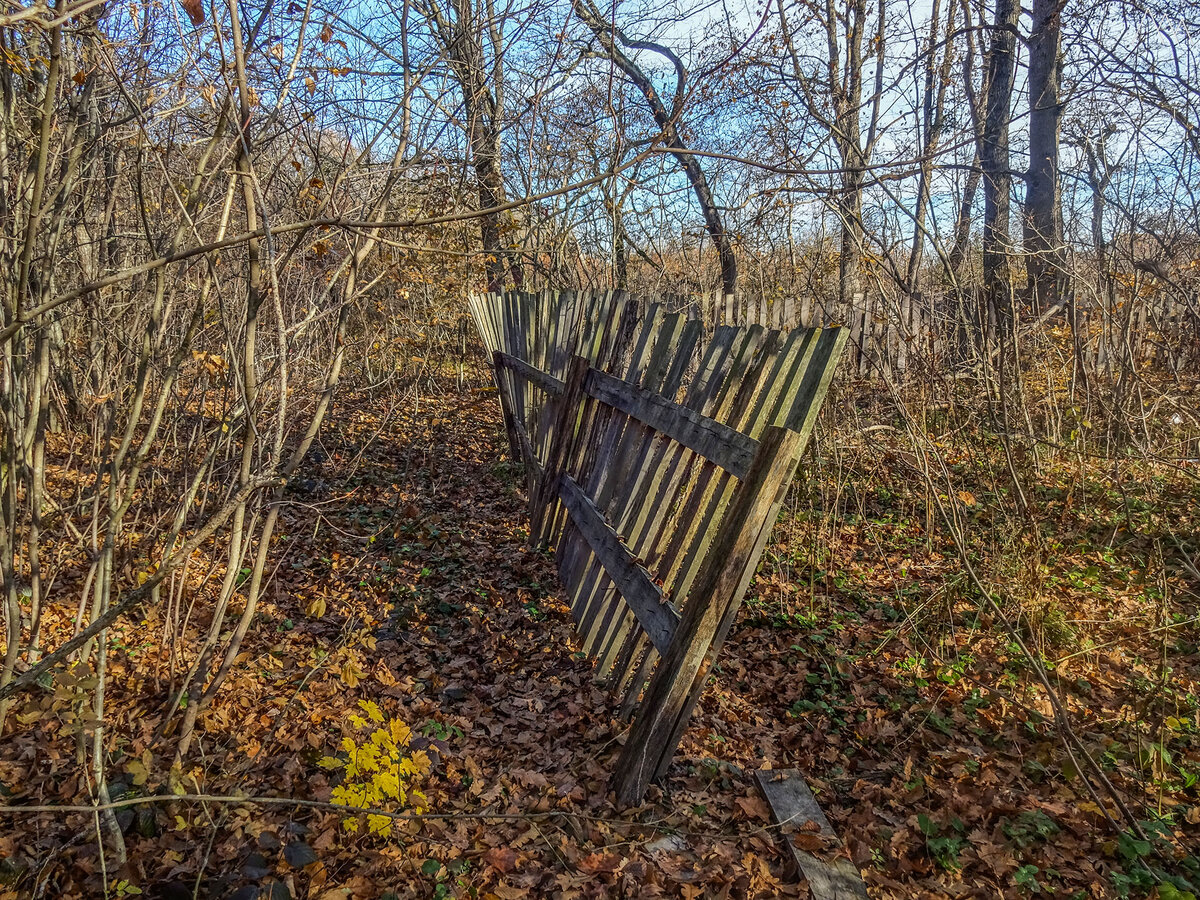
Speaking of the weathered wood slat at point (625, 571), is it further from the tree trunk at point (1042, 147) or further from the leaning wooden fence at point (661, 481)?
the tree trunk at point (1042, 147)

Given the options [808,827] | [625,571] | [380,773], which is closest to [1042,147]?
[625,571]

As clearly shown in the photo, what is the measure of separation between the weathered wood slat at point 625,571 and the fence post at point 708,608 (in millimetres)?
179

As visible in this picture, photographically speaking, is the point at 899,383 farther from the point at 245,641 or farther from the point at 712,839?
the point at 245,641

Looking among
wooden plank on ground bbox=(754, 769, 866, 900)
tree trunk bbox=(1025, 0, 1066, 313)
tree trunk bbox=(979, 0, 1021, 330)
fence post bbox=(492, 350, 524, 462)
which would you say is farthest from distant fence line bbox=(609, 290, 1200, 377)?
fence post bbox=(492, 350, 524, 462)

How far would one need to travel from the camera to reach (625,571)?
3.30 metres

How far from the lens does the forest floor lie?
2410 millimetres

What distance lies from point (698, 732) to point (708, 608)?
3.49ft

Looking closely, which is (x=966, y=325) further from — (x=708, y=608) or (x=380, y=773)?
(x=380, y=773)

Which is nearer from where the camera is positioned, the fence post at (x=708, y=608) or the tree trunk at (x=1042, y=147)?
the fence post at (x=708, y=608)

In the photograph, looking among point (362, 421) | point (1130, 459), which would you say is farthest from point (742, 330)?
point (362, 421)

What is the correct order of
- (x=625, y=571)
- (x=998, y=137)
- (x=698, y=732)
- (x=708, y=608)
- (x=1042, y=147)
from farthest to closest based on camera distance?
(x=1042, y=147) → (x=998, y=137) → (x=625, y=571) → (x=698, y=732) → (x=708, y=608)

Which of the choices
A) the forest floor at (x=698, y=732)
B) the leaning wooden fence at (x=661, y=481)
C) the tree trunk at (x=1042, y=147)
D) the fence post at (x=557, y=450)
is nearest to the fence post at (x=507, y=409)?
the fence post at (x=557, y=450)

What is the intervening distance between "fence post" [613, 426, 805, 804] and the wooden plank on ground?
1.59ft

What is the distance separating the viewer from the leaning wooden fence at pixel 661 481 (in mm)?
2393
